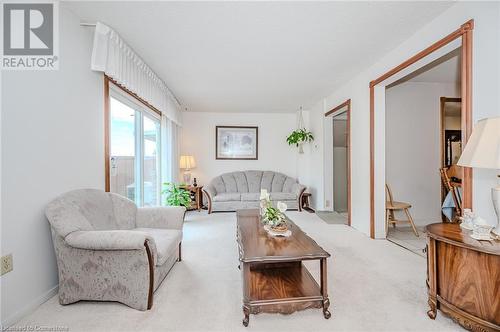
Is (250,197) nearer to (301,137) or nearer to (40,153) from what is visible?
(301,137)

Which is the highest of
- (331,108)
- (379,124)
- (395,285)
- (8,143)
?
(331,108)

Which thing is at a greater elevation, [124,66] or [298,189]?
[124,66]

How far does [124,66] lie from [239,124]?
153 inches

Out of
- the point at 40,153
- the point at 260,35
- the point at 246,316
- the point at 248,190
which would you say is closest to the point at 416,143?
the point at 260,35

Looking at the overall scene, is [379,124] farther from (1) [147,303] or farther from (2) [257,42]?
(1) [147,303]

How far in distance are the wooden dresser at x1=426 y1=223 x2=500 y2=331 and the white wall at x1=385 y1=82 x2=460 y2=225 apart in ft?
8.91

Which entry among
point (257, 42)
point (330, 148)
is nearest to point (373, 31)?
point (257, 42)

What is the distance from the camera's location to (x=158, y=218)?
2580 millimetres

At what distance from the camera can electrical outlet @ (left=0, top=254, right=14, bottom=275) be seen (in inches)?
62.4

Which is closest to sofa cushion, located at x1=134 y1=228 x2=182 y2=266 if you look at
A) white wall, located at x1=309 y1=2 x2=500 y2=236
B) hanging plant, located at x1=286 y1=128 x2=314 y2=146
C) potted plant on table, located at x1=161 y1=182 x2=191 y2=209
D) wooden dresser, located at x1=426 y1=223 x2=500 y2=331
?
potted plant on table, located at x1=161 y1=182 x2=191 y2=209

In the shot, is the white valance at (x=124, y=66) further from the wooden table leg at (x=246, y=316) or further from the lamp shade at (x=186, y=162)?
the wooden table leg at (x=246, y=316)

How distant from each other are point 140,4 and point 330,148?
4.34m

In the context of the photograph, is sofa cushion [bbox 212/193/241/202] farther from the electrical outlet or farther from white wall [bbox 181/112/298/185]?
the electrical outlet

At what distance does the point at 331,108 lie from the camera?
4.87 m
